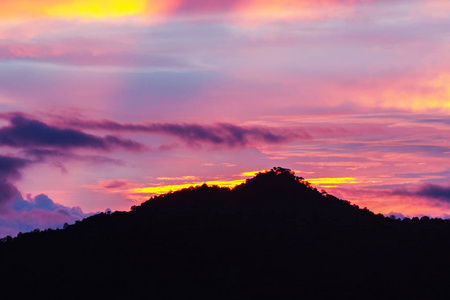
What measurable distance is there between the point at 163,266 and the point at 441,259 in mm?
24465

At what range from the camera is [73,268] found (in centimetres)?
5675

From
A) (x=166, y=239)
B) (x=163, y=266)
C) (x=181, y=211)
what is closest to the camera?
(x=163, y=266)

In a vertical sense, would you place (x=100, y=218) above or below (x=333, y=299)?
above

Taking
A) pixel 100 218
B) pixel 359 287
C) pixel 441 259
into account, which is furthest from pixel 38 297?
pixel 441 259

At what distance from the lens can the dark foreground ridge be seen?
52594 mm

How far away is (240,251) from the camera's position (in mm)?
57062

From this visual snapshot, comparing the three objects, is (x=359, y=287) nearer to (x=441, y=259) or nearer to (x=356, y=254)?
(x=356, y=254)

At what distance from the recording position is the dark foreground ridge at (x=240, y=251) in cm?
5259

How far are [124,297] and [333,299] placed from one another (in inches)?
648

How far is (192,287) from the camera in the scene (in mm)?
52375

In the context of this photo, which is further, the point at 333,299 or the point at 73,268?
the point at 73,268

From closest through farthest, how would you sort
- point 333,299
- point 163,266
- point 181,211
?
point 333,299 → point 163,266 → point 181,211

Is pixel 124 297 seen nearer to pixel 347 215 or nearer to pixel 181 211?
pixel 181 211

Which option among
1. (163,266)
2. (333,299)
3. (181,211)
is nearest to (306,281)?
(333,299)
